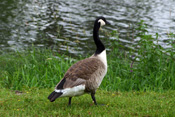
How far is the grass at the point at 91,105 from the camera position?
18.7 feet

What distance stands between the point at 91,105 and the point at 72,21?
39.6ft

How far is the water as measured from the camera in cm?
1428

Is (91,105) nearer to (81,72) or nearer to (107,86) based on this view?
(81,72)

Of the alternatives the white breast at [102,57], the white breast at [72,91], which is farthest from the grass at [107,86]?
the white breast at [102,57]

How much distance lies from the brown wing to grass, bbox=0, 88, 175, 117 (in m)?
0.64

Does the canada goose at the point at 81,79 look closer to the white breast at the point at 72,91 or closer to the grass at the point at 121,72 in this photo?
the white breast at the point at 72,91

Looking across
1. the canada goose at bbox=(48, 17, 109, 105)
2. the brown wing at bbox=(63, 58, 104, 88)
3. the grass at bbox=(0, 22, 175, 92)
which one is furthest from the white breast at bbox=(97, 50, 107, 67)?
the grass at bbox=(0, 22, 175, 92)

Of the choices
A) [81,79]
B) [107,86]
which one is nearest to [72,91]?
[81,79]

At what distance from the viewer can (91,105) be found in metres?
6.42

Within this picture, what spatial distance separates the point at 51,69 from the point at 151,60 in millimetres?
3508

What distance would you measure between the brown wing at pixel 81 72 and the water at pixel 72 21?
5451 millimetres

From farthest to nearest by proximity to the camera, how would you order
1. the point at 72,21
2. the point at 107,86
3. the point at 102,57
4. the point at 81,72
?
the point at 72,21 → the point at 107,86 → the point at 102,57 → the point at 81,72

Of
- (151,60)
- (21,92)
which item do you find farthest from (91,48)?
(21,92)

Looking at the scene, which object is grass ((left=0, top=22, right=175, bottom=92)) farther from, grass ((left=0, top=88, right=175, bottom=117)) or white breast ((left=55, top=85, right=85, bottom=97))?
white breast ((left=55, top=85, right=85, bottom=97))
